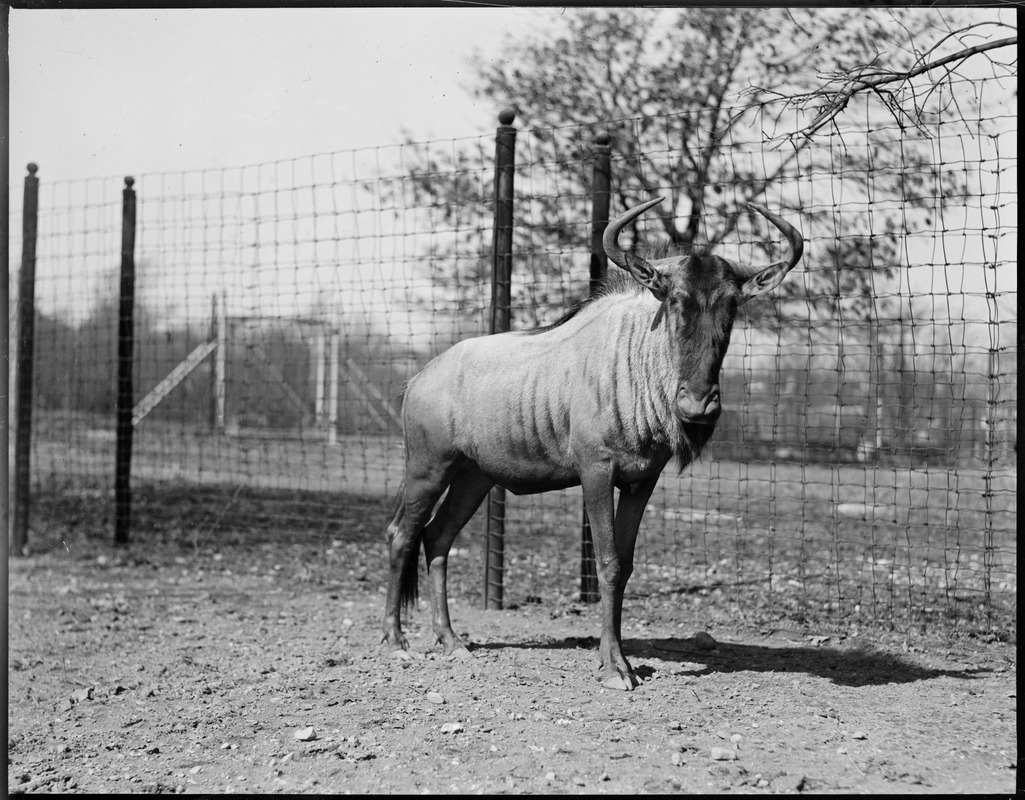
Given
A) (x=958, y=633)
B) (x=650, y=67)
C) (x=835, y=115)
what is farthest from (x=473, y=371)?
(x=650, y=67)

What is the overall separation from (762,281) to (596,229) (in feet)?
7.53

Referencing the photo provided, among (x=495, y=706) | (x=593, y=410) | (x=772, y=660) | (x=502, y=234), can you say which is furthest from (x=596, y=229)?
(x=495, y=706)

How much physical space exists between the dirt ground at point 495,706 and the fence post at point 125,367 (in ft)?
7.69

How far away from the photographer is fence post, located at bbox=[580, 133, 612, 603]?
6602 millimetres

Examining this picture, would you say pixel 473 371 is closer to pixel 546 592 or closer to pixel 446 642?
pixel 446 642

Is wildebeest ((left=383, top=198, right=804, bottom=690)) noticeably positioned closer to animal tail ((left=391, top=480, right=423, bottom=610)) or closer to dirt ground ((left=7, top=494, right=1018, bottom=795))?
animal tail ((left=391, top=480, right=423, bottom=610))

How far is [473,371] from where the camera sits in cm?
554

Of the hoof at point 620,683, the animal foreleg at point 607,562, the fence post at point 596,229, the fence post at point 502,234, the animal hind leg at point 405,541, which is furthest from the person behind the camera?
the fence post at point 502,234

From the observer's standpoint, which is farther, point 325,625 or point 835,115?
point 325,625

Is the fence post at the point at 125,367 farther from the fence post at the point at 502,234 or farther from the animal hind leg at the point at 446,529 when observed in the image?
the animal hind leg at the point at 446,529

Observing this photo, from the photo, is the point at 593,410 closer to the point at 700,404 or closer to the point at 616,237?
the point at 700,404

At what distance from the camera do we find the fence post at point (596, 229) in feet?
21.7

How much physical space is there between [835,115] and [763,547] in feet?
18.9

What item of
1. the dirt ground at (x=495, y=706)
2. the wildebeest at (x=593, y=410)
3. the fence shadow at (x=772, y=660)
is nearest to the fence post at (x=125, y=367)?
the dirt ground at (x=495, y=706)
